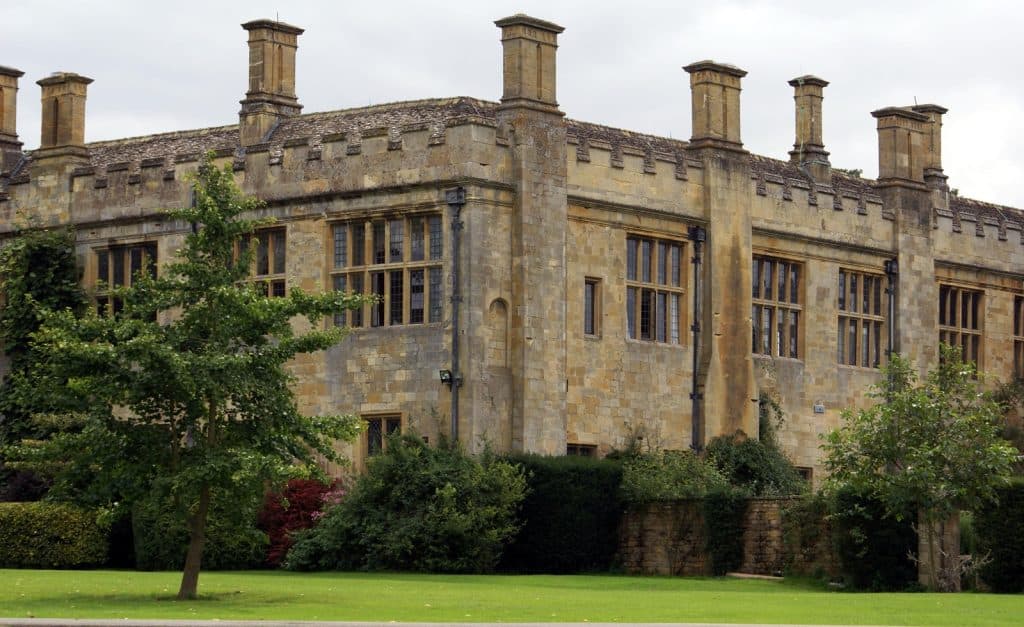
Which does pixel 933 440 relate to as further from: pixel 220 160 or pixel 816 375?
pixel 220 160

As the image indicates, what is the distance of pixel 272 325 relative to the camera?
96.1ft

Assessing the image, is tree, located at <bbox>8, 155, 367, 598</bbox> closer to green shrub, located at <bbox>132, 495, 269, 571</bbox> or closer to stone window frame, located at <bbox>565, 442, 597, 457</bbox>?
green shrub, located at <bbox>132, 495, 269, 571</bbox>

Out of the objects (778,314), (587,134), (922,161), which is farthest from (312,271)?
(922,161)

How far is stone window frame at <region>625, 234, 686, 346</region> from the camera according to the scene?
42.3 meters

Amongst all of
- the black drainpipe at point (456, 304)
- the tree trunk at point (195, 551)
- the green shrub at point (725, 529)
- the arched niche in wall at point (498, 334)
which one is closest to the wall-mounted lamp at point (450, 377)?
the black drainpipe at point (456, 304)

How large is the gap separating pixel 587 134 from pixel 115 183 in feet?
32.6

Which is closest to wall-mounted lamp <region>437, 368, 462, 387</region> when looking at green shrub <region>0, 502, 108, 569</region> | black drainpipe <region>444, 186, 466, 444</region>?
black drainpipe <region>444, 186, 466, 444</region>

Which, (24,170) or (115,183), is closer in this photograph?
(115,183)

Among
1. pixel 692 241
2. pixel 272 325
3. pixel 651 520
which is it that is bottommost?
pixel 651 520

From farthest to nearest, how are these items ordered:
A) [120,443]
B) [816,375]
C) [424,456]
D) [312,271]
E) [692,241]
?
[816,375], [692,241], [312,271], [424,456], [120,443]

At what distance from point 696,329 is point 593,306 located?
2.82 meters

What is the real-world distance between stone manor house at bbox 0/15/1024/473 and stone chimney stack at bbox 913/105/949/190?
13.0 feet

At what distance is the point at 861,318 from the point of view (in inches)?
1877

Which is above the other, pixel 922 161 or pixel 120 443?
pixel 922 161
